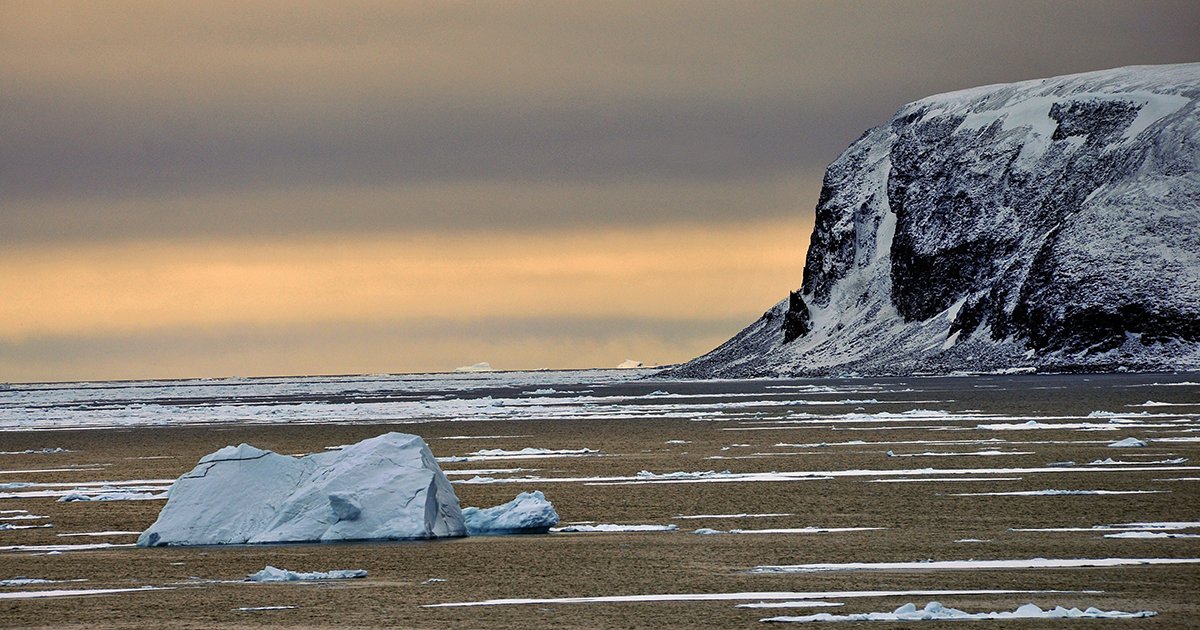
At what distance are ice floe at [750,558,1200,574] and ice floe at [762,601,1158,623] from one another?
303cm

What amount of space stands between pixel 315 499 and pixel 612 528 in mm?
4317

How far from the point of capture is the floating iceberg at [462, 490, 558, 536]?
81.6 ft

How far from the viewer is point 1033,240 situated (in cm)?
16712

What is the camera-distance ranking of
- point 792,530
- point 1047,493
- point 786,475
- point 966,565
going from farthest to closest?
point 786,475, point 1047,493, point 792,530, point 966,565

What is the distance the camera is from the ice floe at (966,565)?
19.2 meters

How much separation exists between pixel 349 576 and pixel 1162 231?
143 m

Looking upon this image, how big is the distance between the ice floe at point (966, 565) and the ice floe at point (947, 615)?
303cm

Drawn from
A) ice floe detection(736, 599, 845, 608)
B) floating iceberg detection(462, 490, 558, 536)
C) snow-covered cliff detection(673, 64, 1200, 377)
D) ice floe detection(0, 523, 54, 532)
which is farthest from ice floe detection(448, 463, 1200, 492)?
snow-covered cliff detection(673, 64, 1200, 377)

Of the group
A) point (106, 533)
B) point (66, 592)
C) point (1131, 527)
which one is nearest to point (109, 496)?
point (106, 533)

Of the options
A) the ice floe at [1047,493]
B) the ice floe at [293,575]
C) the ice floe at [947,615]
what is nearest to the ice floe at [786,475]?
the ice floe at [1047,493]

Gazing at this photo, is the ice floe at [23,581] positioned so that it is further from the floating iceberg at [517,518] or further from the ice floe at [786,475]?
the ice floe at [786,475]

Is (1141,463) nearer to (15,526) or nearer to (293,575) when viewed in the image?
(293,575)

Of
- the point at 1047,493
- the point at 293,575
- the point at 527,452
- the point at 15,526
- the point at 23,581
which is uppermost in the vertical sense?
the point at 527,452

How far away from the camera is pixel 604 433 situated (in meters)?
56.8
